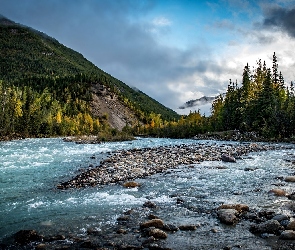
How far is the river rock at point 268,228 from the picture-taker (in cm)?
990

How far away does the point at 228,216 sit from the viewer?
36.9ft

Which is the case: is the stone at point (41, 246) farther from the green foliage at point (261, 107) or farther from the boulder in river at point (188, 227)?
the green foliage at point (261, 107)

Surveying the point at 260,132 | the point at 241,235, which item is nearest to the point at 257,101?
the point at 260,132

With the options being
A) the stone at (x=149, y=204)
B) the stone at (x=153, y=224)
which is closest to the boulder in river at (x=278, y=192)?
the stone at (x=149, y=204)

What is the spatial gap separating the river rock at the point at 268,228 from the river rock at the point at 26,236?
7332mm

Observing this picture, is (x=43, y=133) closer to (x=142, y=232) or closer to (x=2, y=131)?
(x=2, y=131)

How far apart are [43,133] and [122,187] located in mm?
90772

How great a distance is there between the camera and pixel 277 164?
24875 mm

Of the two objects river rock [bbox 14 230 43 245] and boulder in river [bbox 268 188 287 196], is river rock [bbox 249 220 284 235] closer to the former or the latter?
boulder in river [bbox 268 188 287 196]

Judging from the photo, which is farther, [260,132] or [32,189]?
[260,132]

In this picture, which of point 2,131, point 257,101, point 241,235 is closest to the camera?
point 241,235

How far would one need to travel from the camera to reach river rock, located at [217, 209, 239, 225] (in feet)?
35.9

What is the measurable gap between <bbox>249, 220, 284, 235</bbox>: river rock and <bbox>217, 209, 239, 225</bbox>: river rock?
869mm

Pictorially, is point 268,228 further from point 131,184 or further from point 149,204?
point 131,184
